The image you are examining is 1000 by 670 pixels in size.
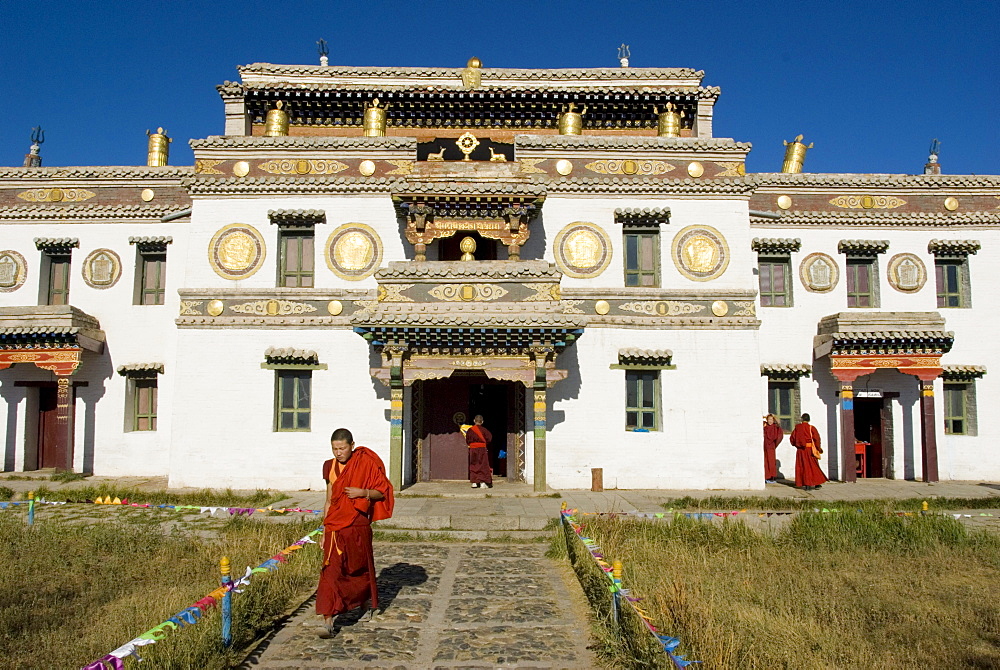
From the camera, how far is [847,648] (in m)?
6.07

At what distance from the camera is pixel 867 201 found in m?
18.7

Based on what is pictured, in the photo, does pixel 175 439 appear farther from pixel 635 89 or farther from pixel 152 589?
pixel 635 89

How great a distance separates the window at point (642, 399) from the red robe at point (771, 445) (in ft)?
9.23

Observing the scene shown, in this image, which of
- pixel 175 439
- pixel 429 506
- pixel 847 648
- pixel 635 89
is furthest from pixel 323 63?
pixel 847 648

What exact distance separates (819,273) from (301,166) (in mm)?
12674

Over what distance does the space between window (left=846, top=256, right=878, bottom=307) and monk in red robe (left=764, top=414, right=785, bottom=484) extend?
3907 mm

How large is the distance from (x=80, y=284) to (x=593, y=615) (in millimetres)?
16575

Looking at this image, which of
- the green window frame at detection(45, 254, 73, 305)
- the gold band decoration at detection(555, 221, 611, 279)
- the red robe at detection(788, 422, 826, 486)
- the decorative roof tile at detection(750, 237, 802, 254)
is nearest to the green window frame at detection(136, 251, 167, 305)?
the green window frame at detection(45, 254, 73, 305)

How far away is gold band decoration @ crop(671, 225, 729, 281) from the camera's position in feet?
54.7

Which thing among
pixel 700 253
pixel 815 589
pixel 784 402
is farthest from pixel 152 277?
pixel 815 589

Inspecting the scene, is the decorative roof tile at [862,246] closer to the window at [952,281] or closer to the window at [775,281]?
the window at [775,281]

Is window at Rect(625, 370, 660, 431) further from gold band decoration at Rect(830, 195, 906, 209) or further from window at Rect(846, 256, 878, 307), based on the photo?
gold band decoration at Rect(830, 195, 906, 209)

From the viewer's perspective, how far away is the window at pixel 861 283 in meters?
18.6

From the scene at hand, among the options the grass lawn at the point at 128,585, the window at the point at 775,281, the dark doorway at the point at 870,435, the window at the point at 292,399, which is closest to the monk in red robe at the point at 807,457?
the dark doorway at the point at 870,435
